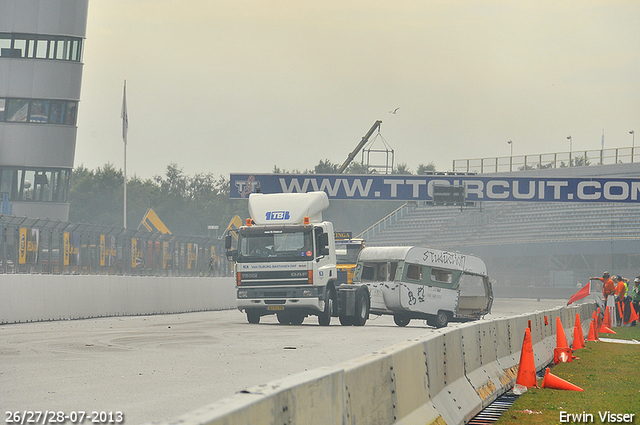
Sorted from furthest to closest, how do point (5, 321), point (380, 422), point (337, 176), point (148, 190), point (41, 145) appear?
point (148, 190) < point (41, 145) < point (337, 176) < point (5, 321) < point (380, 422)

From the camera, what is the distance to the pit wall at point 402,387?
4.38 meters

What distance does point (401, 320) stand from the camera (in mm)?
26656

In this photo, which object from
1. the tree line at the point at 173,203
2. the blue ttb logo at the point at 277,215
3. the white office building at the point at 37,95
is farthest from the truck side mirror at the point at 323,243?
the tree line at the point at 173,203

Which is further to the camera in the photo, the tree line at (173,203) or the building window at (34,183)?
the tree line at (173,203)

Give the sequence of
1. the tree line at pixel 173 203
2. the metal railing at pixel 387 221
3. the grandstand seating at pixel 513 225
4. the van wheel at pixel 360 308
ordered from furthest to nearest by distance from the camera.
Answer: the tree line at pixel 173 203, the metal railing at pixel 387 221, the grandstand seating at pixel 513 225, the van wheel at pixel 360 308

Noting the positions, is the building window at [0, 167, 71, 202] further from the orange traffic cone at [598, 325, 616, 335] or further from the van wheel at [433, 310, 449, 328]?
the orange traffic cone at [598, 325, 616, 335]

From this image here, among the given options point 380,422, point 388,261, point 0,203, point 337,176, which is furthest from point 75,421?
point 0,203

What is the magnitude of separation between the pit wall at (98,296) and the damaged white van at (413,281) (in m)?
7.01

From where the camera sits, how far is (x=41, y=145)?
5512 centimetres

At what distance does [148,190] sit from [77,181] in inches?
506

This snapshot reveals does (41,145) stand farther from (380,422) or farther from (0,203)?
(380,422)

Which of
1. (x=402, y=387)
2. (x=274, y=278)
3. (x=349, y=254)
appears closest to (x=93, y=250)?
(x=274, y=278)

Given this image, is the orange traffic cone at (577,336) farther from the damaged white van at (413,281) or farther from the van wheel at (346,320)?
the damaged white van at (413,281)

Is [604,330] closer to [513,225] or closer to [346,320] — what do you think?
[346,320]
